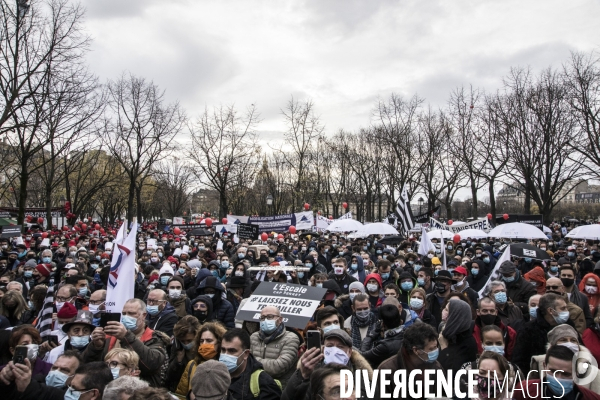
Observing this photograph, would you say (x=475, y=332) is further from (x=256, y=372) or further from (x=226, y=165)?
(x=226, y=165)

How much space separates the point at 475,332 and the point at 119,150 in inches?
1224

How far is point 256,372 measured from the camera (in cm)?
409

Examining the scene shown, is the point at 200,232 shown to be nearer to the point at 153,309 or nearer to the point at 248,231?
the point at 248,231

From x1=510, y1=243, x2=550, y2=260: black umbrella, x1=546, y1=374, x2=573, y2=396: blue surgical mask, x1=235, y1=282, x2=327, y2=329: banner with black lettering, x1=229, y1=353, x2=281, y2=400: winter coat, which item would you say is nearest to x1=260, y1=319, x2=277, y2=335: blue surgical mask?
x1=235, y1=282, x2=327, y2=329: banner with black lettering

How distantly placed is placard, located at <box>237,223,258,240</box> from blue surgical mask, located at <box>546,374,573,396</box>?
14.5m

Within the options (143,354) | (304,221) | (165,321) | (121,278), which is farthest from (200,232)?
(143,354)

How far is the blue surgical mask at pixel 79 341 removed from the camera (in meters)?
4.84

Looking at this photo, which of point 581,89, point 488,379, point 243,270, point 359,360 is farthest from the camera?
point 581,89

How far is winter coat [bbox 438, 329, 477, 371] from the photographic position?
15.1 ft

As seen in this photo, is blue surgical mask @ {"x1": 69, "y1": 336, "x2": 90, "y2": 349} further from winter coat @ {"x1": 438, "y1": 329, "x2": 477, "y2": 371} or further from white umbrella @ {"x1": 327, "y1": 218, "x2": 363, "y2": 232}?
white umbrella @ {"x1": 327, "y1": 218, "x2": 363, "y2": 232}

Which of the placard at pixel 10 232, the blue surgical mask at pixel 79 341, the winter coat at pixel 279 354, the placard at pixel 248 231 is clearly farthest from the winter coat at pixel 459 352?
the placard at pixel 10 232

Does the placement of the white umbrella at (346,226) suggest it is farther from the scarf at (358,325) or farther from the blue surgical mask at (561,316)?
the blue surgical mask at (561,316)

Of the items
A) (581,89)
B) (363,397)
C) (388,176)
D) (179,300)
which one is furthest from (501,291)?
(388,176)

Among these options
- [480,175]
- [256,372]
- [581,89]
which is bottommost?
[256,372]
